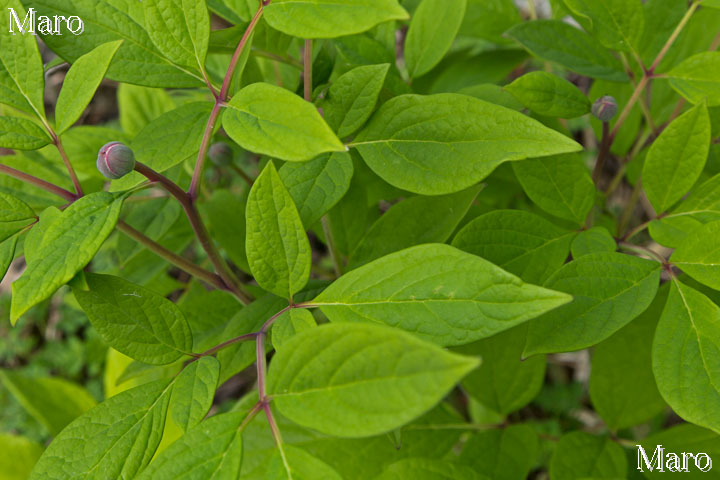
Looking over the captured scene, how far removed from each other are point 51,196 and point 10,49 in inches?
14.6

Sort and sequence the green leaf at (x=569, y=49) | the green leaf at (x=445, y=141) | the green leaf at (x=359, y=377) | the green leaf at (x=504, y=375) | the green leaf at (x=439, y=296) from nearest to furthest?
the green leaf at (x=359, y=377) < the green leaf at (x=439, y=296) < the green leaf at (x=445, y=141) < the green leaf at (x=569, y=49) < the green leaf at (x=504, y=375)

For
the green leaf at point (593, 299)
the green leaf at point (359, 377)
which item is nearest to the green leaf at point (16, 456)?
the green leaf at point (359, 377)

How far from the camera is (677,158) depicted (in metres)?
0.79

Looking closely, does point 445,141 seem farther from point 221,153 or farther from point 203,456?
point 221,153

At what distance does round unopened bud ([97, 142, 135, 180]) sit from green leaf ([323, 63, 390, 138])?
0.25m

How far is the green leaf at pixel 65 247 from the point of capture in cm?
60

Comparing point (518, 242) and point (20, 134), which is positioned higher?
point (20, 134)

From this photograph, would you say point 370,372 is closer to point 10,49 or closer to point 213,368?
point 213,368

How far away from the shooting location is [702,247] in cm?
71

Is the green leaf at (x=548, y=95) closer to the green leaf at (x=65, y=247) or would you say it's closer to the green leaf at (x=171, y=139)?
the green leaf at (x=171, y=139)

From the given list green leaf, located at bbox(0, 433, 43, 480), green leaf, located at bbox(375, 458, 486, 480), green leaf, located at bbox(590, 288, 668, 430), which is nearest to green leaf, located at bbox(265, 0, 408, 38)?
A: green leaf, located at bbox(375, 458, 486, 480)

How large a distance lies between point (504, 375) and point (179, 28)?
81 cm

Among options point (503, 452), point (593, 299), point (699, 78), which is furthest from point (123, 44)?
point (503, 452)

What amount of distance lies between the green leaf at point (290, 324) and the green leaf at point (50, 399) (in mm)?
995
